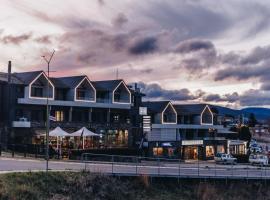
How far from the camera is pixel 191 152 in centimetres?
9462

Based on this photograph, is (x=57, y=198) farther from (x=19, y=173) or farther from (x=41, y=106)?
(x=41, y=106)

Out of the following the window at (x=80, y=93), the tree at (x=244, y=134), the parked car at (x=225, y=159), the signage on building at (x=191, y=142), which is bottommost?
the parked car at (x=225, y=159)

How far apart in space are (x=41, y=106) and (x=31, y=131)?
182 inches

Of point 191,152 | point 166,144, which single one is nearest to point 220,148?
point 191,152

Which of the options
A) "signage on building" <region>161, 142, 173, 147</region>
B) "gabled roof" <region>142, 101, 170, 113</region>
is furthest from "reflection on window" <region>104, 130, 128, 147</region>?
"gabled roof" <region>142, 101, 170, 113</region>

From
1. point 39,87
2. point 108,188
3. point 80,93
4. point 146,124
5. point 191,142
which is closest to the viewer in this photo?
point 108,188

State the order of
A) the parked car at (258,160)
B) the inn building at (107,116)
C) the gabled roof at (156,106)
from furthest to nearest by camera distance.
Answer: the gabled roof at (156,106) → the parked car at (258,160) → the inn building at (107,116)

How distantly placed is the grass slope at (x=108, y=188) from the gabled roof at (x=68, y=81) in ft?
121

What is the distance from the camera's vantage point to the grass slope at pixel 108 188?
3509 cm

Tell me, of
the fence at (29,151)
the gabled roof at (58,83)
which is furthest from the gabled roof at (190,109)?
the fence at (29,151)

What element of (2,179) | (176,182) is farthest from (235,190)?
(2,179)

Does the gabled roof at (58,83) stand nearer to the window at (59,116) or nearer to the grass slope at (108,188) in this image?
the window at (59,116)

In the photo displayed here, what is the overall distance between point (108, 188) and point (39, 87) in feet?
131

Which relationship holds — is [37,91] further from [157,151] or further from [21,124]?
[157,151]
